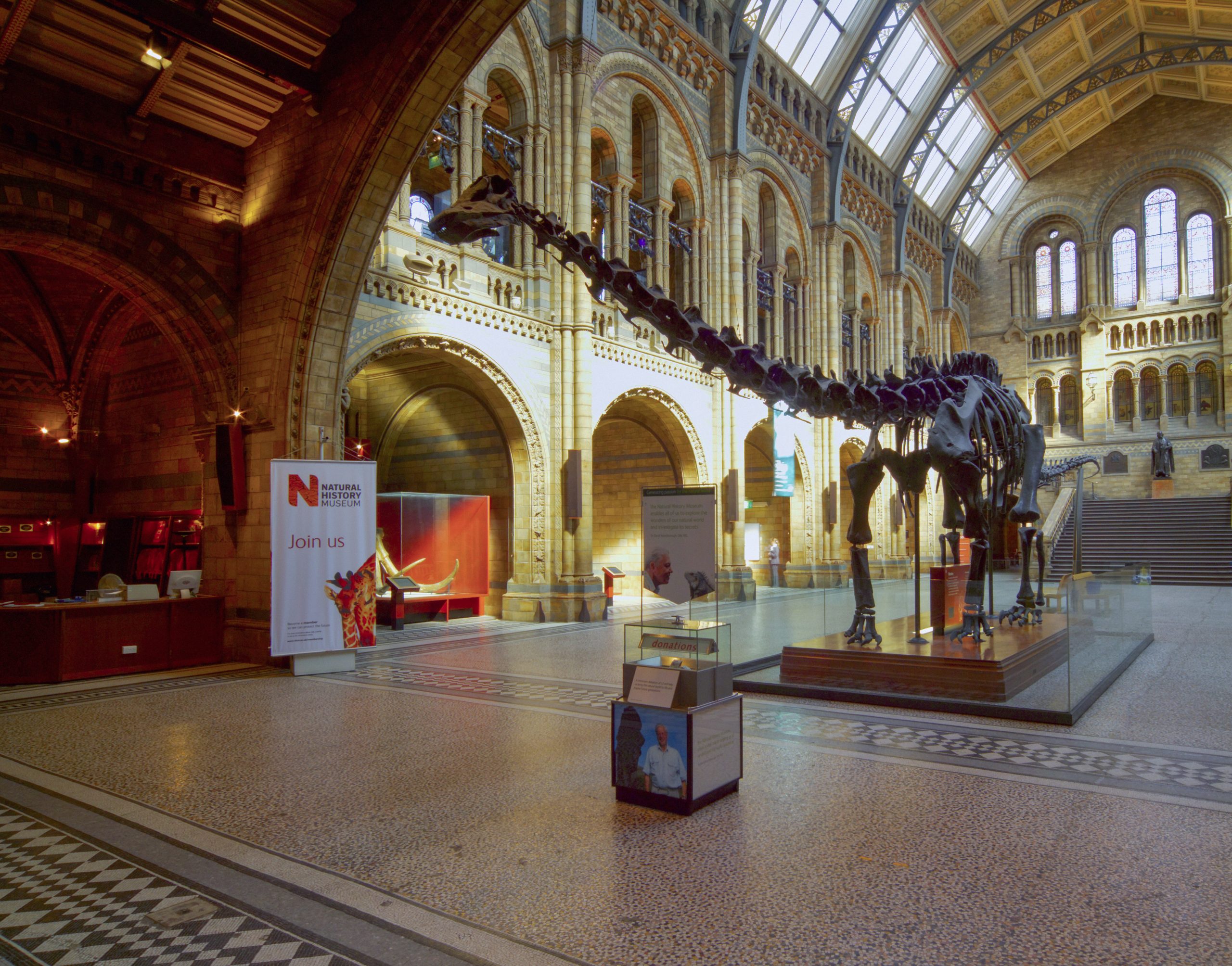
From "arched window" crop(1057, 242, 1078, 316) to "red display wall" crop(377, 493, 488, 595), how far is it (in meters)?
29.8

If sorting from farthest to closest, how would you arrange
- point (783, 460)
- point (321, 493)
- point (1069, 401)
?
point (1069, 401) < point (783, 460) < point (321, 493)

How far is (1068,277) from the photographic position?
34.9 metres

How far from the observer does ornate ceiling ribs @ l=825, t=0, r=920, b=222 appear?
69.8 feet

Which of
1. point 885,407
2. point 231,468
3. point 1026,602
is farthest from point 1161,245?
point 231,468

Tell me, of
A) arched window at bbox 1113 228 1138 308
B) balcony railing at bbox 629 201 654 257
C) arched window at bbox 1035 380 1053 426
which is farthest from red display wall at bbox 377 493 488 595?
arched window at bbox 1113 228 1138 308

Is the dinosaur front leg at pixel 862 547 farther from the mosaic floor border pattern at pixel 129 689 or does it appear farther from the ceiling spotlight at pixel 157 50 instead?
the ceiling spotlight at pixel 157 50

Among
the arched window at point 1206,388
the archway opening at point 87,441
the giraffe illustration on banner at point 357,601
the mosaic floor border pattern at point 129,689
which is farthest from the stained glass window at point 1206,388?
the mosaic floor border pattern at point 129,689

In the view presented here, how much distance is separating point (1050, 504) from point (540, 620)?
1023 inches

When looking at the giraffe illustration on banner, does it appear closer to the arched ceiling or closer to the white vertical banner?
the white vertical banner

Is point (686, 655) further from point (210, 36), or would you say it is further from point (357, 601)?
point (210, 36)

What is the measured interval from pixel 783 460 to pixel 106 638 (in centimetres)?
1489

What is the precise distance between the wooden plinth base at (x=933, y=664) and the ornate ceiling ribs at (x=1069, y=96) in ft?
90.8

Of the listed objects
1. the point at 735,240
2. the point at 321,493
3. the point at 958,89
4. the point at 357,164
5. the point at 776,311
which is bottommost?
the point at 321,493

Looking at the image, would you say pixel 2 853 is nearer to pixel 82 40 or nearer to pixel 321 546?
pixel 321 546
